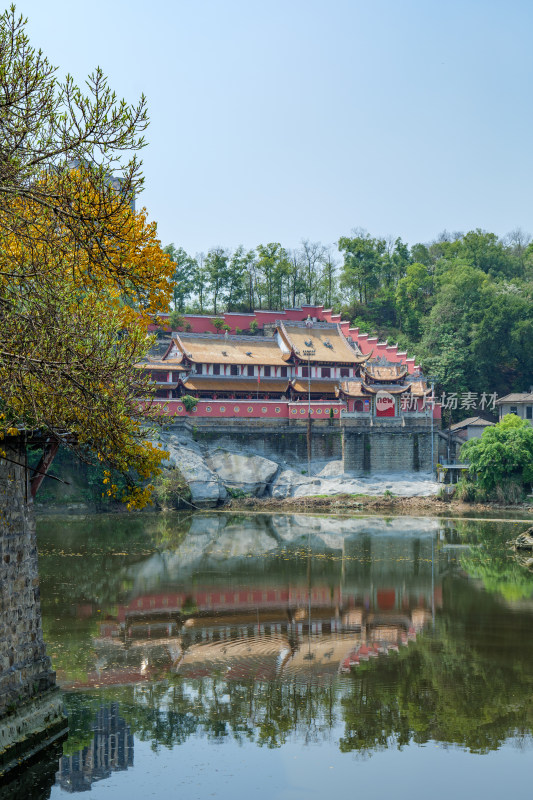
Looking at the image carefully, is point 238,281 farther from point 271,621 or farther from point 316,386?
point 271,621

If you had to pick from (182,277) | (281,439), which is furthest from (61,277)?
(182,277)

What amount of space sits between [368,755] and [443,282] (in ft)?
230

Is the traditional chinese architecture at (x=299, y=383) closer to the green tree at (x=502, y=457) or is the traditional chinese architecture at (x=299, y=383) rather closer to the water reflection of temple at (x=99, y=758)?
the green tree at (x=502, y=457)

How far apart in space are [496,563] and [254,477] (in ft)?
75.5

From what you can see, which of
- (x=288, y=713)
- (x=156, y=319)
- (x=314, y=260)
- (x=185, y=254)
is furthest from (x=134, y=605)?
(x=314, y=260)

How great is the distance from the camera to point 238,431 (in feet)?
182

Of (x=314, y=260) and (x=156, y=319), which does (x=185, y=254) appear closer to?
(x=314, y=260)

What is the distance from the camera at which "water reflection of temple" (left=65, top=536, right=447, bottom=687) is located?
18.0 metres

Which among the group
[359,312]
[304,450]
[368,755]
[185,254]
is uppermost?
[185,254]

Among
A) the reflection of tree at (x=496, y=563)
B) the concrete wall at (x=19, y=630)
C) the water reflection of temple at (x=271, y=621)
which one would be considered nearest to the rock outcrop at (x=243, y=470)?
the reflection of tree at (x=496, y=563)

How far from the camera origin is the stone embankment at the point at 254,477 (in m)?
50.5

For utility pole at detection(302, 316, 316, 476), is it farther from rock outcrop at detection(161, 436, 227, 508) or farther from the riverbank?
rock outcrop at detection(161, 436, 227, 508)

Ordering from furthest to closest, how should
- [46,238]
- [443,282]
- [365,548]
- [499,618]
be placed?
1. [443,282]
2. [365,548]
3. [499,618]
4. [46,238]

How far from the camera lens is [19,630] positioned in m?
13.0
